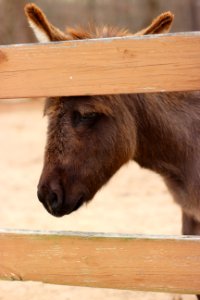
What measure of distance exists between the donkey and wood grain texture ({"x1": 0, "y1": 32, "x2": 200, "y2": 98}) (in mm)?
451

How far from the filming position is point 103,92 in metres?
2.14

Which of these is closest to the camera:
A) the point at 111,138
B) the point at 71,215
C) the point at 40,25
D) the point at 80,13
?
the point at 40,25

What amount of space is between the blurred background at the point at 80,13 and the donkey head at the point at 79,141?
1211 centimetres

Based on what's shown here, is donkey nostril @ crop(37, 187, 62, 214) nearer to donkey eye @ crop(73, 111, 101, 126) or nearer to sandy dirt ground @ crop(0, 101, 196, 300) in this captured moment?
donkey eye @ crop(73, 111, 101, 126)

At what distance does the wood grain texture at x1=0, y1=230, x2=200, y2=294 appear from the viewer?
2.10m

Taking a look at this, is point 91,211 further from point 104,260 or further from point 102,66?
point 102,66

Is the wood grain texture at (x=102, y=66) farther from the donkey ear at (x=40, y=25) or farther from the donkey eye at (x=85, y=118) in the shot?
the donkey eye at (x=85, y=118)

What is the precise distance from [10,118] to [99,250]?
32.8ft

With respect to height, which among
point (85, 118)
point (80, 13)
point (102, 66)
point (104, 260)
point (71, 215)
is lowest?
point (71, 215)

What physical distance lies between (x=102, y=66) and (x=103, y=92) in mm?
109

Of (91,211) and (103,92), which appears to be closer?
(103,92)

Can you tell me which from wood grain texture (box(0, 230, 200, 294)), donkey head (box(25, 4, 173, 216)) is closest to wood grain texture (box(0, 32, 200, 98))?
donkey head (box(25, 4, 173, 216))

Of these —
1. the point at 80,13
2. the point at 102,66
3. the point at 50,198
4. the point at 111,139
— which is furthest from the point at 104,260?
the point at 80,13

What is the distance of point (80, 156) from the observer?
2855 mm
